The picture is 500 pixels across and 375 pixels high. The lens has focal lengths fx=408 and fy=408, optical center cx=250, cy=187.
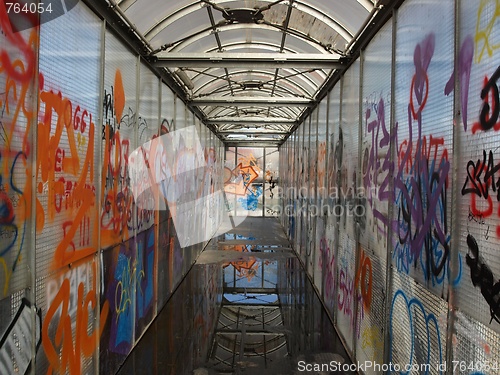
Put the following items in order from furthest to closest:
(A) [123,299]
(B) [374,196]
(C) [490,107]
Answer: (A) [123,299]
(B) [374,196]
(C) [490,107]

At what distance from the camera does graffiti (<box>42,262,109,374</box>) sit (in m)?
3.27

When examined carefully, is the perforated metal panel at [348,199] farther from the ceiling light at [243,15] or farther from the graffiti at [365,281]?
the ceiling light at [243,15]

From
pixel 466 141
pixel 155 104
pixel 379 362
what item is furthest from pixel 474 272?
pixel 155 104

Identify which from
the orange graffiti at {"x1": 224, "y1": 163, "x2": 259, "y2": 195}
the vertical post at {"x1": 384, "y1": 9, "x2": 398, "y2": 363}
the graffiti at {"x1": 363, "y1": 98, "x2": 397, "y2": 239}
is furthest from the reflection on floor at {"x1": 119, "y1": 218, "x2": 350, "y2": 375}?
the orange graffiti at {"x1": 224, "y1": 163, "x2": 259, "y2": 195}

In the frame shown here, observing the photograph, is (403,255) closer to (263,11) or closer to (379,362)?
(379,362)

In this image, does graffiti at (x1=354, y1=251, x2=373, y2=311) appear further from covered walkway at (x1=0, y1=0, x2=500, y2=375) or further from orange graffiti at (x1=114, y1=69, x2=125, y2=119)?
orange graffiti at (x1=114, y1=69, x2=125, y2=119)

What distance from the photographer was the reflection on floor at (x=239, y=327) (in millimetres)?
5238

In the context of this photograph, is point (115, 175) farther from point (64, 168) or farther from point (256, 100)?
point (256, 100)

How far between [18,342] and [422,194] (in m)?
3.13

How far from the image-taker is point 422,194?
3.17 metres

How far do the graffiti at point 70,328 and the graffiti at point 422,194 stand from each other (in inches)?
115

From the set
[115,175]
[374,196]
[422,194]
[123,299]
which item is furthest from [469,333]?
[123,299]

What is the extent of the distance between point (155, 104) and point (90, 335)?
12.5 ft

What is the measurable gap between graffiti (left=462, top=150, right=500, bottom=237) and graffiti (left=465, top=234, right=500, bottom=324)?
0.61 ft
